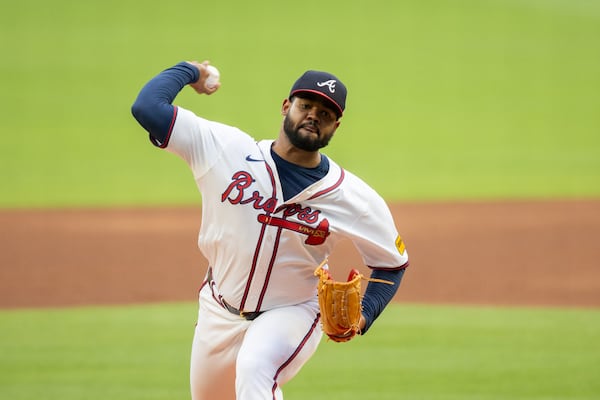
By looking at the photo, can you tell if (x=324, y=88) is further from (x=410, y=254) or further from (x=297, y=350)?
(x=410, y=254)

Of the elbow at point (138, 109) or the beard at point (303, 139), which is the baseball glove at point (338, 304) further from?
the elbow at point (138, 109)

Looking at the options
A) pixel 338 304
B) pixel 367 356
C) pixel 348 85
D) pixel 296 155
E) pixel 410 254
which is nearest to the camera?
pixel 338 304

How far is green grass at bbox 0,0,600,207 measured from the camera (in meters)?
18.0

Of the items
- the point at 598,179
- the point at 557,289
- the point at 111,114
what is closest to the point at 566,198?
the point at 598,179

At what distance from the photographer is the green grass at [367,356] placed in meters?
6.44

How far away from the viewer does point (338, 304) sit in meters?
3.93

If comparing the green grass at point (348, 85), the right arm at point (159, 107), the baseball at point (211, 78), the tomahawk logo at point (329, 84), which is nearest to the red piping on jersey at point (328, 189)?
the tomahawk logo at point (329, 84)

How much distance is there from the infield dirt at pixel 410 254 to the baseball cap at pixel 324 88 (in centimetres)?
617

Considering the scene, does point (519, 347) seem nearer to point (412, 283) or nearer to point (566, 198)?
point (412, 283)

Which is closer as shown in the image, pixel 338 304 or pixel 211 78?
pixel 338 304

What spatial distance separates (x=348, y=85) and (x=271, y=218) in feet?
66.2

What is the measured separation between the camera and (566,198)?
15.9m

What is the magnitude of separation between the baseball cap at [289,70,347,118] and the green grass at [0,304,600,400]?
2.84m

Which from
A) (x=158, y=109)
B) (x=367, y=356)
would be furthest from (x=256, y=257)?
(x=367, y=356)
